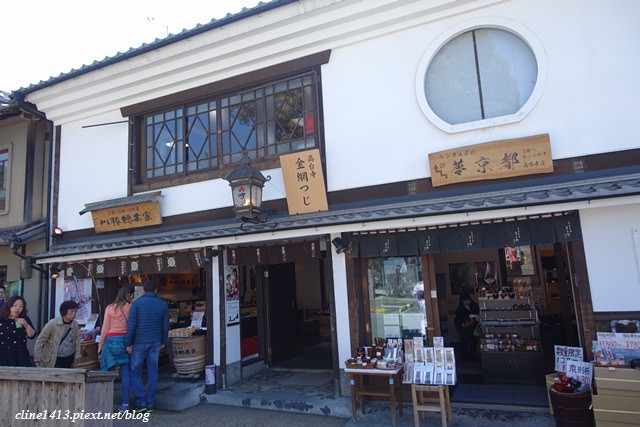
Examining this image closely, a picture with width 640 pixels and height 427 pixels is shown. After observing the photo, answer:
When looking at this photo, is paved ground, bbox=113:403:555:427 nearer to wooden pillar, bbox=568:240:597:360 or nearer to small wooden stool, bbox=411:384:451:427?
small wooden stool, bbox=411:384:451:427

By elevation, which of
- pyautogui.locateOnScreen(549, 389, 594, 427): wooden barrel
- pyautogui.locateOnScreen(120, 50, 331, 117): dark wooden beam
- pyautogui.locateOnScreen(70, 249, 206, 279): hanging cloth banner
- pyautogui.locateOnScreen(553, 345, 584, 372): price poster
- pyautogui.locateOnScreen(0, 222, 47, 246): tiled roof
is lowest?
pyautogui.locateOnScreen(549, 389, 594, 427): wooden barrel

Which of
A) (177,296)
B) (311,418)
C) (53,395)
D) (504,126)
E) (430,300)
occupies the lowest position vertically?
(311,418)

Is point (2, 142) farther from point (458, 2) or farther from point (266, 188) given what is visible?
point (458, 2)

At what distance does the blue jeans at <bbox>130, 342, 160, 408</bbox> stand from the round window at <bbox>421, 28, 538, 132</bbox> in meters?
6.66

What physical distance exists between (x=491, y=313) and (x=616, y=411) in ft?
12.1

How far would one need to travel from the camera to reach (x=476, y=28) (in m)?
7.50

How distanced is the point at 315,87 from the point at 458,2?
10.0 feet

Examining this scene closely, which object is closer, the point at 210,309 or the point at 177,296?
the point at 210,309

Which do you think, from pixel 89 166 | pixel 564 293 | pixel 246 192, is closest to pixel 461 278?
pixel 564 293

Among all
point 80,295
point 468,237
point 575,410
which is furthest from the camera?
point 80,295

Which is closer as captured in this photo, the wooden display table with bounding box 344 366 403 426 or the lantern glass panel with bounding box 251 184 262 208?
the wooden display table with bounding box 344 366 403 426

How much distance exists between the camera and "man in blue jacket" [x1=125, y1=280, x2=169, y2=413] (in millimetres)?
7473

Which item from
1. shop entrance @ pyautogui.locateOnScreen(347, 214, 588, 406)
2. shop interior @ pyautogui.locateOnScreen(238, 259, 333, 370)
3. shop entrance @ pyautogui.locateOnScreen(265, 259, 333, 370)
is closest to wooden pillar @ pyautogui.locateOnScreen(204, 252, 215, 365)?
shop interior @ pyautogui.locateOnScreen(238, 259, 333, 370)

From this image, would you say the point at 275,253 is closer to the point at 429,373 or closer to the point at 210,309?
the point at 210,309
